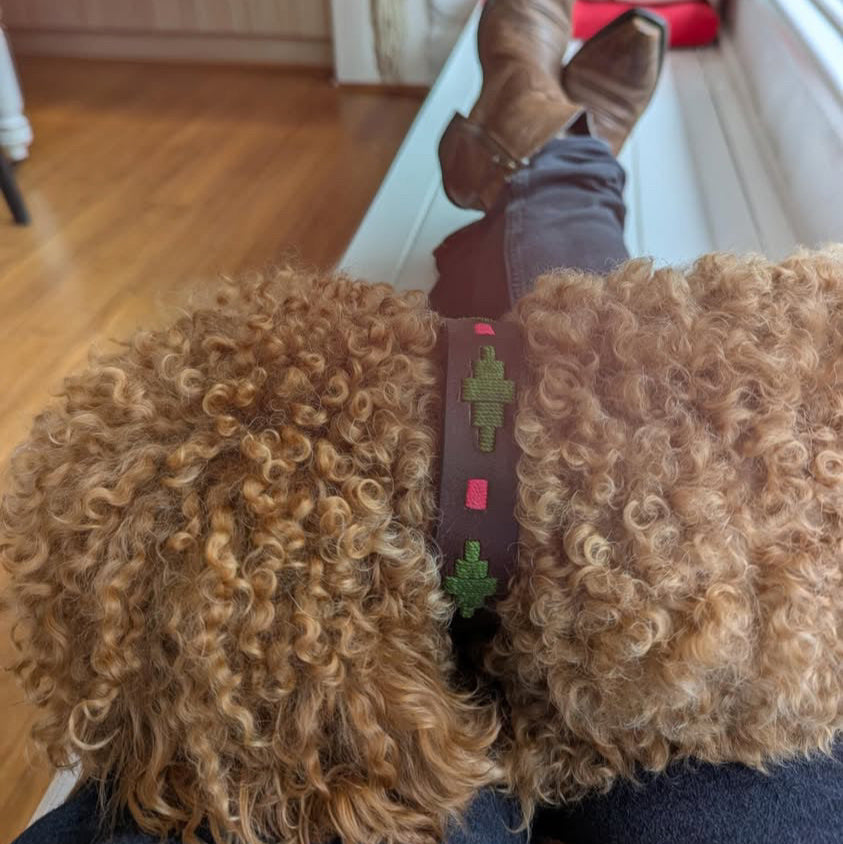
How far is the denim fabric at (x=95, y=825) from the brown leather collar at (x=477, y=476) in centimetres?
16

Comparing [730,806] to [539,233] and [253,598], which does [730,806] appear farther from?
[539,233]

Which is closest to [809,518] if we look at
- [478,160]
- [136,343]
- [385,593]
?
[385,593]

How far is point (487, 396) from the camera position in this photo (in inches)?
21.8

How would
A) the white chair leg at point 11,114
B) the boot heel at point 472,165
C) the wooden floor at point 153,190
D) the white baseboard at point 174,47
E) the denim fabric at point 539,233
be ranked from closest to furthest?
1. the denim fabric at point 539,233
2. the boot heel at point 472,165
3. the wooden floor at point 153,190
4. the white chair leg at point 11,114
5. the white baseboard at point 174,47

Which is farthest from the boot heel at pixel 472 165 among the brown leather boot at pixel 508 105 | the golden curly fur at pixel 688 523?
the golden curly fur at pixel 688 523

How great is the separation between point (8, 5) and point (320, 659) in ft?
10.3

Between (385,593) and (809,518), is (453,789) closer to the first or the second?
(385,593)

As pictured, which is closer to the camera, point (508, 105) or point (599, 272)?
point (599, 272)

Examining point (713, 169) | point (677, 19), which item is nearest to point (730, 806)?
point (713, 169)

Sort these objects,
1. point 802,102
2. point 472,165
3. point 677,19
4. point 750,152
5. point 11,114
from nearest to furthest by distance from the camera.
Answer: point 472,165 < point 802,102 < point 750,152 < point 677,19 < point 11,114

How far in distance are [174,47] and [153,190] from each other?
107 cm

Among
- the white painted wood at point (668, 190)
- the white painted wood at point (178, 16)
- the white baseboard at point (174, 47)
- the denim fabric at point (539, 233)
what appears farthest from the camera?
the white baseboard at point (174, 47)

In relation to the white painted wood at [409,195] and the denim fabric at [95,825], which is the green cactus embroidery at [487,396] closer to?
the denim fabric at [95,825]

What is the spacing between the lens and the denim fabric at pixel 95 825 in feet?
1.90
